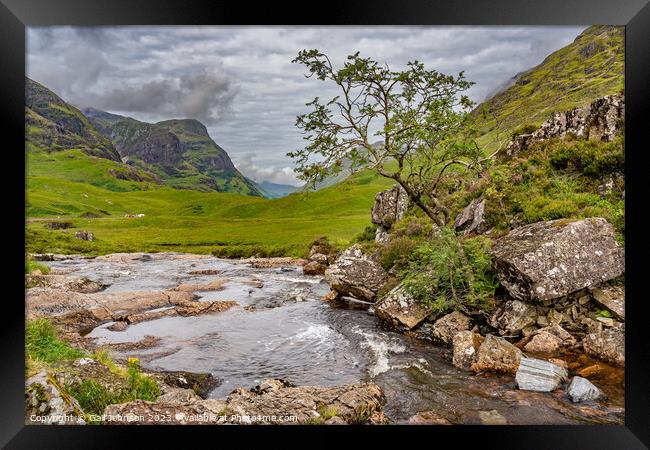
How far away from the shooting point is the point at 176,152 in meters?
9.54

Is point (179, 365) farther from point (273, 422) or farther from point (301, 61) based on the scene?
point (301, 61)

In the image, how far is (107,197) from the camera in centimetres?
1136

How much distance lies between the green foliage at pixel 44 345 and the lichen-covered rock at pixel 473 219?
850 cm

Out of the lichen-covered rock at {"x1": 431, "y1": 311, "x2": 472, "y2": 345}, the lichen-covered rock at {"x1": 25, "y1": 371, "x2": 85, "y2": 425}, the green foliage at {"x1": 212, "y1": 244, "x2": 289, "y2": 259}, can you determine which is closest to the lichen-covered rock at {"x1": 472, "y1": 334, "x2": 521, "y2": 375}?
the lichen-covered rock at {"x1": 431, "y1": 311, "x2": 472, "y2": 345}

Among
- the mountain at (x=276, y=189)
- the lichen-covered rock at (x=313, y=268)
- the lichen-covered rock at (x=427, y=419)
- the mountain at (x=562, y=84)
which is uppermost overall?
the mountain at (x=562, y=84)

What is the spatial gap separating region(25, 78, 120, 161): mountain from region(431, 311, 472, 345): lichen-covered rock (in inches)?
305

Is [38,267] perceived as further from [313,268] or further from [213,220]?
[313,268]

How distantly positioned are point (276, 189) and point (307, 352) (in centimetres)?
429

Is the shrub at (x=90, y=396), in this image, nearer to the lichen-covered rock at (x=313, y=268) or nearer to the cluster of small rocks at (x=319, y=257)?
the cluster of small rocks at (x=319, y=257)

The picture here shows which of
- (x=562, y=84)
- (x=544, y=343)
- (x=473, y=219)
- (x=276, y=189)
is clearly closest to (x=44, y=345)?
(x=276, y=189)

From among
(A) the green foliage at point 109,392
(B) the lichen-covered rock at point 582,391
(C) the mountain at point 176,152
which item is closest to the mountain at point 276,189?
(C) the mountain at point 176,152

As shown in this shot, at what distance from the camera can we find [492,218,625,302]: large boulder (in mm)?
5613

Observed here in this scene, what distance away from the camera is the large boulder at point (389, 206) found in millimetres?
10438

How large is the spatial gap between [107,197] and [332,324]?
9.21m
